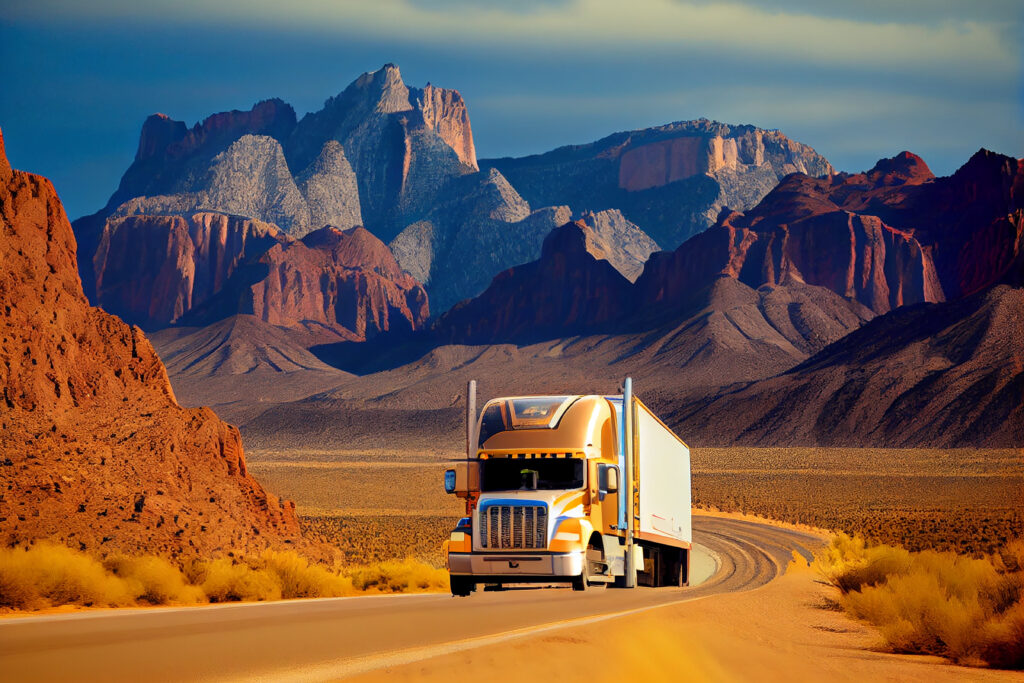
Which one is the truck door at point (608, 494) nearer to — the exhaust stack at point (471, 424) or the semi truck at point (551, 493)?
the semi truck at point (551, 493)

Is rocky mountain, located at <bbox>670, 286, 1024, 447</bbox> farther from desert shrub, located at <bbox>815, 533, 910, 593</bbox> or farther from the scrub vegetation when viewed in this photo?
the scrub vegetation

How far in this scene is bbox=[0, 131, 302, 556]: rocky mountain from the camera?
3459 cm

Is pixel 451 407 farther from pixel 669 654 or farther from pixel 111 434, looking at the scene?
pixel 669 654

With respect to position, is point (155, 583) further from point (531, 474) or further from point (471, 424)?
point (531, 474)

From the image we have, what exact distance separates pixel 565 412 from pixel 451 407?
546ft

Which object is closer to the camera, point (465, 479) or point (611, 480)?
point (611, 480)

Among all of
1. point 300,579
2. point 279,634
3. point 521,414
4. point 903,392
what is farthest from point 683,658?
point 903,392

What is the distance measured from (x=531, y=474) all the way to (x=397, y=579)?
1383 cm

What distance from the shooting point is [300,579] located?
2991 cm

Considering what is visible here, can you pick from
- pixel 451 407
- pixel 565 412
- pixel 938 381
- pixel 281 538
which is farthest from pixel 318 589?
pixel 451 407

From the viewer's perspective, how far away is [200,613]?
76.5 feet

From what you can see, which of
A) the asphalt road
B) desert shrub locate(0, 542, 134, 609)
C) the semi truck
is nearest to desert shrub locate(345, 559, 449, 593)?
the asphalt road

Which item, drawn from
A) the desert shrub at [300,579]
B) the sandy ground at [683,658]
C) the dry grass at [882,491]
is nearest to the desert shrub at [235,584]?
the desert shrub at [300,579]

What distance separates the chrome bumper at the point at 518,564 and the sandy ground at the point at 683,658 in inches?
39.2
